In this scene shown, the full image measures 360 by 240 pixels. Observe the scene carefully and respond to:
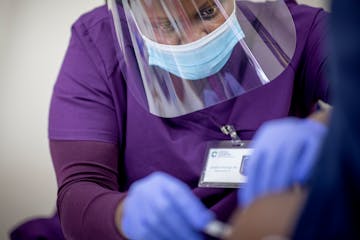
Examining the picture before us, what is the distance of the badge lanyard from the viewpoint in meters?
0.96

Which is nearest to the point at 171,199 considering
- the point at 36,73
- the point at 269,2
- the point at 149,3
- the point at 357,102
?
the point at 357,102

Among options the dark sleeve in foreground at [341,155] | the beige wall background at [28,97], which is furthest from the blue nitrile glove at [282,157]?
the beige wall background at [28,97]

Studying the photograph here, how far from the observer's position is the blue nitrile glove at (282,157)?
0.52 metres

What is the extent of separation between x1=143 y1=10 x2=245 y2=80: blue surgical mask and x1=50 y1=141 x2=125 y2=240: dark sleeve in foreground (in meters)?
0.21

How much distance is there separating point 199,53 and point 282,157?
486 mm

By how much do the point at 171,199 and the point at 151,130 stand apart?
40 centimetres

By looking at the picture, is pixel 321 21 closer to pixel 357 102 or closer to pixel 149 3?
pixel 149 3

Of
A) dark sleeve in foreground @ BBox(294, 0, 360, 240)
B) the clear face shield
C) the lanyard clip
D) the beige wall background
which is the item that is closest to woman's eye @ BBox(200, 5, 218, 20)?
the clear face shield

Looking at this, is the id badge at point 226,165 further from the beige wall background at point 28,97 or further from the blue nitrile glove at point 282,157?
the beige wall background at point 28,97

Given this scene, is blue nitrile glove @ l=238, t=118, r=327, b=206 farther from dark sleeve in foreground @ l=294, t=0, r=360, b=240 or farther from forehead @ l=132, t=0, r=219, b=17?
forehead @ l=132, t=0, r=219, b=17

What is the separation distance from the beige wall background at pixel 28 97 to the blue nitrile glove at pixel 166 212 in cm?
116

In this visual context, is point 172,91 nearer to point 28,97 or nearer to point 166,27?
point 166,27

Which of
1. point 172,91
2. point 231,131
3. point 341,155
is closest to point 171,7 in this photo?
point 172,91

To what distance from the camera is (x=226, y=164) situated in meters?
0.98
